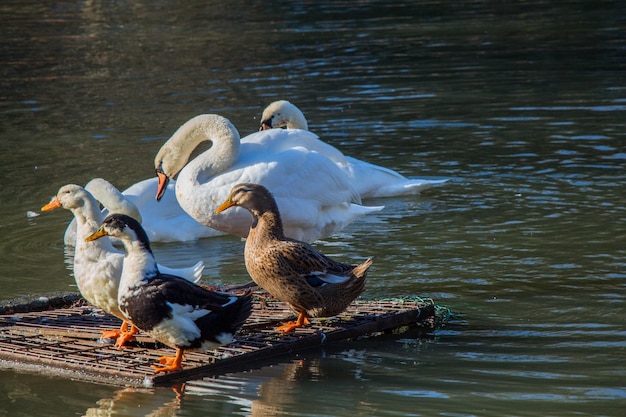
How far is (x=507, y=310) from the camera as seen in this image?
736 cm

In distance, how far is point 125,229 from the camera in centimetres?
624

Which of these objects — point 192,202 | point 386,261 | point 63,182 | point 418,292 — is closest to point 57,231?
point 63,182

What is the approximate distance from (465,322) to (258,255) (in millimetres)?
1348

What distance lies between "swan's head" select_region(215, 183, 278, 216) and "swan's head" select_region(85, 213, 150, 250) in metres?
1.06

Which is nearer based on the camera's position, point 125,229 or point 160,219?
point 125,229

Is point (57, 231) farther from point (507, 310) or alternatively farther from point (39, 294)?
point (507, 310)

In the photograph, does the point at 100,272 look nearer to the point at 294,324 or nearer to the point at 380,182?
the point at 294,324

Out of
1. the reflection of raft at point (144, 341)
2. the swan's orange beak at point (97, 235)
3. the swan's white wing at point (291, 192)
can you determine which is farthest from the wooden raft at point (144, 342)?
the swan's white wing at point (291, 192)

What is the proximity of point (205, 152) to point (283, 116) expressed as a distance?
291cm

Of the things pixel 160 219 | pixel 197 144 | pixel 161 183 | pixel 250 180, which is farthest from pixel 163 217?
pixel 250 180

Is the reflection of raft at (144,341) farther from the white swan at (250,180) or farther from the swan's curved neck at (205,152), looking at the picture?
the swan's curved neck at (205,152)

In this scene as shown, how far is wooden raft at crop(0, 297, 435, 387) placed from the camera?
6.20 metres

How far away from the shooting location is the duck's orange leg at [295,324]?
686cm

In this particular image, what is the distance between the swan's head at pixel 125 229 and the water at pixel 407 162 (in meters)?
0.80
